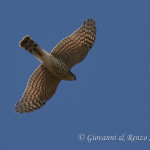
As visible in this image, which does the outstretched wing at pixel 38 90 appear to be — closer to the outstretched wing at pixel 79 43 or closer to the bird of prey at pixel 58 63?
the bird of prey at pixel 58 63

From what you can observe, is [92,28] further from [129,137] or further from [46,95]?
[129,137]

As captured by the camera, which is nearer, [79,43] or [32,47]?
[32,47]

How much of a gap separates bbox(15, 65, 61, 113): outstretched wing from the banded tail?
19.1 inches

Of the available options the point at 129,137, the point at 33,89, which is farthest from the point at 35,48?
the point at 129,137

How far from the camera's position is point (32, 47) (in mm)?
13844

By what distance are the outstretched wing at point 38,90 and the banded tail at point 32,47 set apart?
485mm

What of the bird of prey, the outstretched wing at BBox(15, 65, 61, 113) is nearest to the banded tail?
the bird of prey

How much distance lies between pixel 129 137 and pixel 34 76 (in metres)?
3.57

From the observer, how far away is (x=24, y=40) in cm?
1362

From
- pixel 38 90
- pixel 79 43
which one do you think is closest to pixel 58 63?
pixel 79 43

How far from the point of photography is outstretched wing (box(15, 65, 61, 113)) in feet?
47.1

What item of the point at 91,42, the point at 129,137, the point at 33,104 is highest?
the point at 91,42

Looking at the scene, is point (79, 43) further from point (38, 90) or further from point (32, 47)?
point (38, 90)

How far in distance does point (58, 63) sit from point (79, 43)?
3.10 ft
